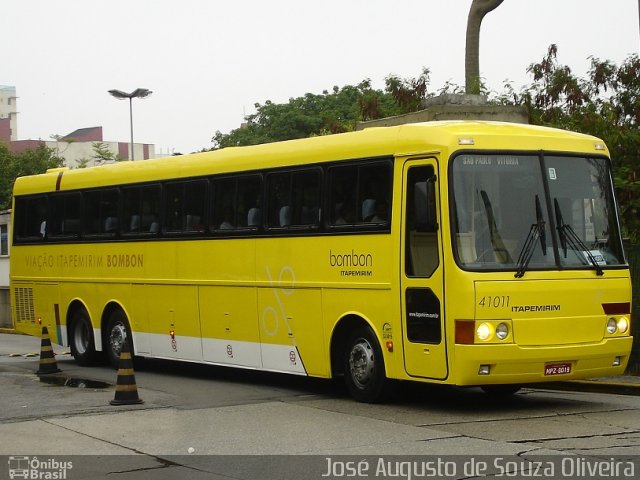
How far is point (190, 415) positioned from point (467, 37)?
1657 cm

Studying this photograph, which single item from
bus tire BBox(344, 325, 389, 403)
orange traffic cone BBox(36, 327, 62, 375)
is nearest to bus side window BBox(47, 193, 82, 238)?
orange traffic cone BBox(36, 327, 62, 375)

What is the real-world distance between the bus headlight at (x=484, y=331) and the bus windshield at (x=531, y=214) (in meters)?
0.63

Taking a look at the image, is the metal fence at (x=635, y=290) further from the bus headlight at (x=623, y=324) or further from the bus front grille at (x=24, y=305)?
the bus front grille at (x=24, y=305)

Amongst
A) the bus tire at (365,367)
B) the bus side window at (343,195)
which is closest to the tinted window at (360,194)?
the bus side window at (343,195)

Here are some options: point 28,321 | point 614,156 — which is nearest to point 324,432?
point 614,156

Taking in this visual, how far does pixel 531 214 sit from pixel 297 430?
11.8 ft

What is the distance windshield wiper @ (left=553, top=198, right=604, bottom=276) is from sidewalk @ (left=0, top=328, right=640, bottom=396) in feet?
8.68

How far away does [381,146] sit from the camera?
1398 cm

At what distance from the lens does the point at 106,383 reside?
1741cm

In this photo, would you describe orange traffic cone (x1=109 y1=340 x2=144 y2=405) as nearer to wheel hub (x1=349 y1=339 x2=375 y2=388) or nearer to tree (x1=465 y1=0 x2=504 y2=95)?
wheel hub (x1=349 y1=339 x2=375 y2=388)

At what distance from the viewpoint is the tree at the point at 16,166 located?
245ft

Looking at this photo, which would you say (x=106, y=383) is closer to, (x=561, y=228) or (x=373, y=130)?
(x=373, y=130)

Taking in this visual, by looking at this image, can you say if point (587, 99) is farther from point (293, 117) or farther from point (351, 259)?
point (293, 117)

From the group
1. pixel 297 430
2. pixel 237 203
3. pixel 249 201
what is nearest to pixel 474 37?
pixel 237 203
